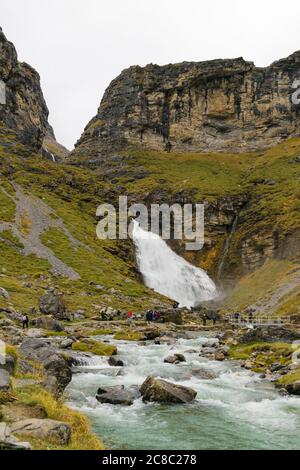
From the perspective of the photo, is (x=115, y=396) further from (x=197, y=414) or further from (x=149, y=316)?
(x=149, y=316)

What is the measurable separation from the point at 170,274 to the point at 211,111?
116 meters

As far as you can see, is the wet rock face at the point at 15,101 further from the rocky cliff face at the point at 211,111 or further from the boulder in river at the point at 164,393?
the boulder in river at the point at 164,393

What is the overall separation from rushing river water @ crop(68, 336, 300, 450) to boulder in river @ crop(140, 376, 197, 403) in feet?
1.58

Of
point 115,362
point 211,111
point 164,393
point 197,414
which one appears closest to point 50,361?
point 164,393

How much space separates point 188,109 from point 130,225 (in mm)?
96759

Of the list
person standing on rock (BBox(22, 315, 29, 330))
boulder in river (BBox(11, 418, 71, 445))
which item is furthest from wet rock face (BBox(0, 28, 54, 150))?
boulder in river (BBox(11, 418, 71, 445))

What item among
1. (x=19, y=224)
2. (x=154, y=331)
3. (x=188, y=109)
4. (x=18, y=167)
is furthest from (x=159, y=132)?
(x=154, y=331)

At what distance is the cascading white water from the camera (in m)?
95.8

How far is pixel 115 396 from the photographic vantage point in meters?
22.3

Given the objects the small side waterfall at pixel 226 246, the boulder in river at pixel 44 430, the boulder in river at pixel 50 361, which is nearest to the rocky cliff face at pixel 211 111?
the small side waterfall at pixel 226 246

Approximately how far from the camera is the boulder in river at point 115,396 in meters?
21.8

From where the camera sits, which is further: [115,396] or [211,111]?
[211,111]

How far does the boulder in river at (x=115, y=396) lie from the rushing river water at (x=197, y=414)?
0.38m

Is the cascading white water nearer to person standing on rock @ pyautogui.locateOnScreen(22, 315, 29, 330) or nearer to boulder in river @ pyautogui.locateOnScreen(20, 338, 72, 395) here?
person standing on rock @ pyautogui.locateOnScreen(22, 315, 29, 330)
